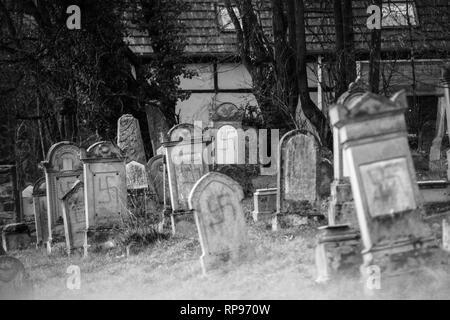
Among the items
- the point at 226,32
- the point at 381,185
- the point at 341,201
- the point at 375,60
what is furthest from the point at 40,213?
the point at 226,32

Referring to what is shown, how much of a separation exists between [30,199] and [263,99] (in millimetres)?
5810

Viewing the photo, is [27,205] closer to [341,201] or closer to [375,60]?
[375,60]

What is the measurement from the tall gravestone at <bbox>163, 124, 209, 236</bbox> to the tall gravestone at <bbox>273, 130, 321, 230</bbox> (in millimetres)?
1438

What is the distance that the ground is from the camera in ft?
28.7

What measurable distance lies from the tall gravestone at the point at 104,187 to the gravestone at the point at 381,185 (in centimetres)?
626

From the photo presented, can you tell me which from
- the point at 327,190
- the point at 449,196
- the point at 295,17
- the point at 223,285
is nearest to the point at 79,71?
the point at 295,17

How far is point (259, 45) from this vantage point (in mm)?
19938

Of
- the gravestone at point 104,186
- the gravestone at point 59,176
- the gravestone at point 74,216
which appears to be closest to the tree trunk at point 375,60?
the gravestone at point 104,186

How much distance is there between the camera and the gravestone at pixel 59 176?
15766 mm

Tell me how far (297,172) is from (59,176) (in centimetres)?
487

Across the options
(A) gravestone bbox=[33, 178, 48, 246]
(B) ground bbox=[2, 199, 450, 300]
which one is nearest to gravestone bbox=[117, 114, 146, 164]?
(A) gravestone bbox=[33, 178, 48, 246]

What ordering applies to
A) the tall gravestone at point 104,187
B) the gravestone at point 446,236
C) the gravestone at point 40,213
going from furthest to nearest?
1. the gravestone at point 40,213
2. the tall gravestone at point 104,187
3. the gravestone at point 446,236

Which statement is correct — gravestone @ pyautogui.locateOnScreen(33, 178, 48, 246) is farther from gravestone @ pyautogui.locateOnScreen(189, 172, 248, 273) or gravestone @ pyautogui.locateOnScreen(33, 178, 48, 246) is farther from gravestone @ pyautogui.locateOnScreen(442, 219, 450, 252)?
gravestone @ pyautogui.locateOnScreen(442, 219, 450, 252)

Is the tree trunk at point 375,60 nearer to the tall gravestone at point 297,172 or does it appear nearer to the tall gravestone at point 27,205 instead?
the tall gravestone at point 297,172
